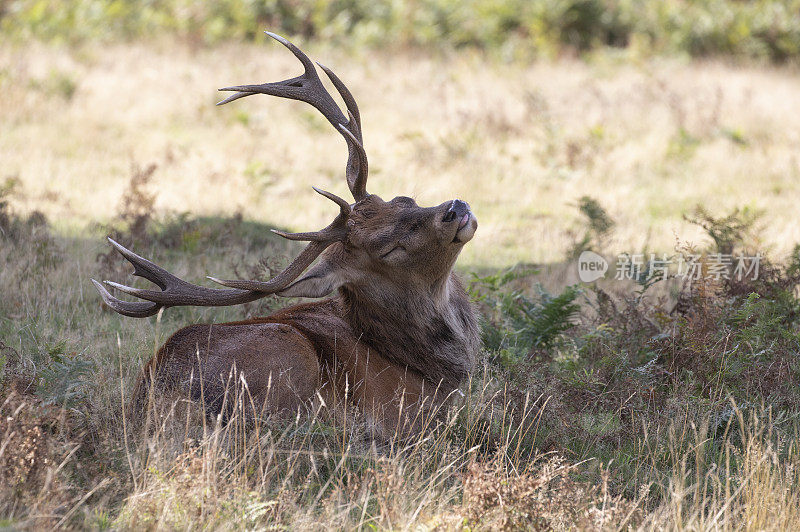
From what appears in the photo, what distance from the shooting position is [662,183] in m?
12.4

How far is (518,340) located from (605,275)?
8.14 feet

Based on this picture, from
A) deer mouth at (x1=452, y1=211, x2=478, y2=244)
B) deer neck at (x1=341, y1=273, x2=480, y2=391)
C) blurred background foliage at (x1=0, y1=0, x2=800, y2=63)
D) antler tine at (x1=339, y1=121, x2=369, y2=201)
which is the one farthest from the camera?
blurred background foliage at (x1=0, y1=0, x2=800, y2=63)

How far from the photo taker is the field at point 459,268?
4008 mm

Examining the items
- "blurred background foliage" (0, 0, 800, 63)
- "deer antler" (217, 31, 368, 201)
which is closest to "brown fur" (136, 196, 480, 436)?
"deer antler" (217, 31, 368, 201)

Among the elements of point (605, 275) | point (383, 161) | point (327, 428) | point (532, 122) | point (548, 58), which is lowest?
point (327, 428)

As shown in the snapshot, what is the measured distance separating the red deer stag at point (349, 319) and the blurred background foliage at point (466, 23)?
15.1 meters

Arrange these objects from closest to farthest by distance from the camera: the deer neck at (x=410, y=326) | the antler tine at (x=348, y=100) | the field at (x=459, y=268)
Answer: the field at (x=459, y=268), the deer neck at (x=410, y=326), the antler tine at (x=348, y=100)

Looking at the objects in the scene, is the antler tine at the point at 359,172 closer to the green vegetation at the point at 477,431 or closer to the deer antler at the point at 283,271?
the deer antler at the point at 283,271

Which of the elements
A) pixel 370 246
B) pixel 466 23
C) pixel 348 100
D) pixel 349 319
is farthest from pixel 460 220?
pixel 466 23

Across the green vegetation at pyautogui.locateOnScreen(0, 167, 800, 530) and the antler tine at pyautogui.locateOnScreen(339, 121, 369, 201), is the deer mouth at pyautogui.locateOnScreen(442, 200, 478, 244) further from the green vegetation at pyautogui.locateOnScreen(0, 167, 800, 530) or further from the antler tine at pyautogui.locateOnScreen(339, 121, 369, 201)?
the green vegetation at pyautogui.locateOnScreen(0, 167, 800, 530)

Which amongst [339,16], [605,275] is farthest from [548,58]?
[605,275]

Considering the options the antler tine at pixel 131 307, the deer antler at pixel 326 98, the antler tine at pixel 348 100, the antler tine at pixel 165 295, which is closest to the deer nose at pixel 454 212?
the deer antler at pixel 326 98

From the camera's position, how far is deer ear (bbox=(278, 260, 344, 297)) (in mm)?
5121

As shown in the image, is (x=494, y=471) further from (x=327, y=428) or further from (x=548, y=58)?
(x=548, y=58)
